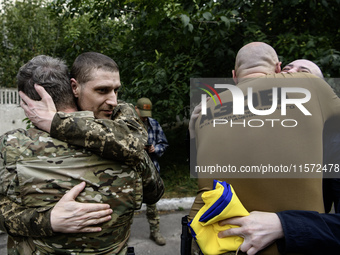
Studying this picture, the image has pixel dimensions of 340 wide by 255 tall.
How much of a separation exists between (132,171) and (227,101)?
0.58 meters

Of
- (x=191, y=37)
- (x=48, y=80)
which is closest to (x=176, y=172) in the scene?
(x=191, y=37)

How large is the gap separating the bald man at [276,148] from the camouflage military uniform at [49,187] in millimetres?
423

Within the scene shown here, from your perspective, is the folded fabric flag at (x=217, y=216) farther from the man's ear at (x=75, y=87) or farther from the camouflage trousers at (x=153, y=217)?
the camouflage trousers at (x=153, y=217)

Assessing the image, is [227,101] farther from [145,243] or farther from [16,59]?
[16,59]

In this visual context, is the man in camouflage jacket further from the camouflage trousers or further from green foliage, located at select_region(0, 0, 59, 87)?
green foliage, located at select_region(0, 0, 59, 87)

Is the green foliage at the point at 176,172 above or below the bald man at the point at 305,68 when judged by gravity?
below

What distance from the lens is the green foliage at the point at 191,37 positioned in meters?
3.92

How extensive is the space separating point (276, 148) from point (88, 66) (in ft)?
3.43

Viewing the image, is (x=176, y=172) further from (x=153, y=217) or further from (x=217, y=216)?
(x=217, y=216)

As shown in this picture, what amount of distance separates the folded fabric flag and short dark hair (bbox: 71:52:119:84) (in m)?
0.86

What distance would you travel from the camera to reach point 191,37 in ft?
12.8

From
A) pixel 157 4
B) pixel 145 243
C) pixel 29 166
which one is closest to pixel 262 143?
pixel 29 166

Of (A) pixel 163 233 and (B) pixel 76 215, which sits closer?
(B) pixel 76 215

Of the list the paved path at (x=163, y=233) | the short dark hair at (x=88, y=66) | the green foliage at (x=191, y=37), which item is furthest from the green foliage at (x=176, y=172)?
the short dark hair at (x=88, y=66)
